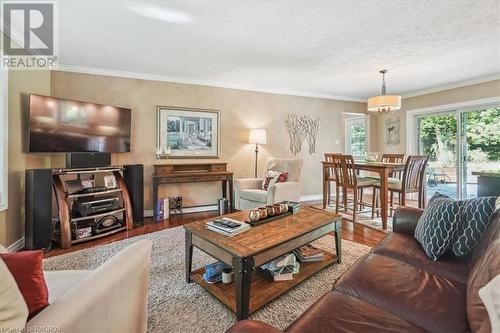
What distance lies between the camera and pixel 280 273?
1856 mm

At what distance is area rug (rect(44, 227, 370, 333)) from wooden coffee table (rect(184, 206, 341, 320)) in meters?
0.07

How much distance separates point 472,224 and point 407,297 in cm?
69

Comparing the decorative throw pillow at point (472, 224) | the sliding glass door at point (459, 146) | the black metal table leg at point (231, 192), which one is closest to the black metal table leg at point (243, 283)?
the decorative throw pillow at point (472, 224)

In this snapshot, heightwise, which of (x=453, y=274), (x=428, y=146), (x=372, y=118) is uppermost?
(x=372, y=118)

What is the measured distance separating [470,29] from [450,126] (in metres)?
2.84

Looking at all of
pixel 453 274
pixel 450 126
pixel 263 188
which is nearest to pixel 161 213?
pixel 263 188

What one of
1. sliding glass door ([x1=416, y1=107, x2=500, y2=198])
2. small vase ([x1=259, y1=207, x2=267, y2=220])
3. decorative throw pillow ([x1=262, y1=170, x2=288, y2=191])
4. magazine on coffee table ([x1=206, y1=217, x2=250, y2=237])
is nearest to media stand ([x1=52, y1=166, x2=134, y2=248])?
magazine on coffee table ([x1=206, y1=217, x2=250, y2=237])

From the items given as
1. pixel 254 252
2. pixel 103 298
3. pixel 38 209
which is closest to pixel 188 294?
pixel 254 252

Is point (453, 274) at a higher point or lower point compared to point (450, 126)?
lower

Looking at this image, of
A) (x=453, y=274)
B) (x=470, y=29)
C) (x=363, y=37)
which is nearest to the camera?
(x=453, y=274)

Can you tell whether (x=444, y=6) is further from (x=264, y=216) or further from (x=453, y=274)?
(x=264, y=216)

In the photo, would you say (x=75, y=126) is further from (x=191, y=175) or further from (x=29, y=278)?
A: (x=29, y=278)

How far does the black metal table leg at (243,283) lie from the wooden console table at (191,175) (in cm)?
255

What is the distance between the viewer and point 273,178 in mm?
3830
